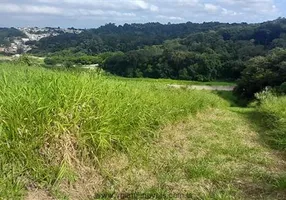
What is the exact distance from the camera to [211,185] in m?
3.14

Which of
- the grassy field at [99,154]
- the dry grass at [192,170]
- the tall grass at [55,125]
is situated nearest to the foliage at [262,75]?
the dry grass at [192,170]

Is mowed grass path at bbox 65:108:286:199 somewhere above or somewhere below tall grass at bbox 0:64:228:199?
below

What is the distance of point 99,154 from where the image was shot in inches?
135

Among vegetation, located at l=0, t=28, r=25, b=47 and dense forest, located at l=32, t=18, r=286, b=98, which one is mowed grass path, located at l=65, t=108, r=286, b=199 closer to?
dense forest, located at l=32, t=18, r=286, b=98

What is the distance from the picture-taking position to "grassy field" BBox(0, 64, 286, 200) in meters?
2.88

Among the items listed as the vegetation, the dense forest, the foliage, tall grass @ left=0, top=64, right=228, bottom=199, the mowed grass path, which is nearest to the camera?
tall grass @ left=0, top=64, right=228, bottom=199

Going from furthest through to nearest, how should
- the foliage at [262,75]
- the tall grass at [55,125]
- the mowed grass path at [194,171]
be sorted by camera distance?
the foliage at [262,75], the mowed grass path at [194,171], the tall grass at [55,125]

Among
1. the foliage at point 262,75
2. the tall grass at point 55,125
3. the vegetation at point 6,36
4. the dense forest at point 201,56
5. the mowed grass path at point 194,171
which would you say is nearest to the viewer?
the tall grass at point 55,125

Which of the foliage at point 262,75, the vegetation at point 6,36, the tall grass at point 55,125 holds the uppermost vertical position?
the tall grass at point 55,125

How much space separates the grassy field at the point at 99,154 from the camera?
2.88m

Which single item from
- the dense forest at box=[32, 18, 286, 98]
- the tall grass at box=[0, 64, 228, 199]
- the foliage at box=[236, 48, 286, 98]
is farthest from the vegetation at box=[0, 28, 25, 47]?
the tall grass at box=[0, 64, 228, 199]

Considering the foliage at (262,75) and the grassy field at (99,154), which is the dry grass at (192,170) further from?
the foliage at (262,75)

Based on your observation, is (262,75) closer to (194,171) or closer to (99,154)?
(194,171)

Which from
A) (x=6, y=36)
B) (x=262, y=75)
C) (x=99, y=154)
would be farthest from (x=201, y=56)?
(x=99, y=154)
